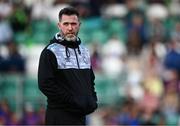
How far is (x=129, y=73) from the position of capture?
15102 mm

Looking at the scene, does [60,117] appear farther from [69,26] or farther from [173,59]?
[173,59]

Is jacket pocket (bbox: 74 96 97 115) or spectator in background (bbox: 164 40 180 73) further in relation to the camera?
spectator in background (bbox: 164 40 180 73)

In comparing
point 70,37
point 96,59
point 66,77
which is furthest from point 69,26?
point 96,59

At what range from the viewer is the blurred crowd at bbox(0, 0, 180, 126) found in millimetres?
13969

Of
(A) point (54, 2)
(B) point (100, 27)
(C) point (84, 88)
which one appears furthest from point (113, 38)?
(C) point (84, 88)

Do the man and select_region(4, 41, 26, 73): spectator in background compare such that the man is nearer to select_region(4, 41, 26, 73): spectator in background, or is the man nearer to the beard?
the beard

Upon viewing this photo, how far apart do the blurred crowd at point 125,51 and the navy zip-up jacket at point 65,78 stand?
5.87 metres

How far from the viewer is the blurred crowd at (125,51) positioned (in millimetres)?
13969

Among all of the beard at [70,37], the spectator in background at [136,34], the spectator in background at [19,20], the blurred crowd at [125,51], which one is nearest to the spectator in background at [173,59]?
the blurred crowd at [125,51]

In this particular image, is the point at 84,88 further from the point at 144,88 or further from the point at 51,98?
the point at 144,88

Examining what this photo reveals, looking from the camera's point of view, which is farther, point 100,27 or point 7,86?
point 100,27

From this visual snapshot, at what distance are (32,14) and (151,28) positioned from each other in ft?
9.23

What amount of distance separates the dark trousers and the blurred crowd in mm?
5806

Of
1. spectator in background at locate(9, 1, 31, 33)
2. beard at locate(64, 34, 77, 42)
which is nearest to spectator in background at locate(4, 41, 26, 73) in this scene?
spectator in background at locate(9, 1, 31, 33)
